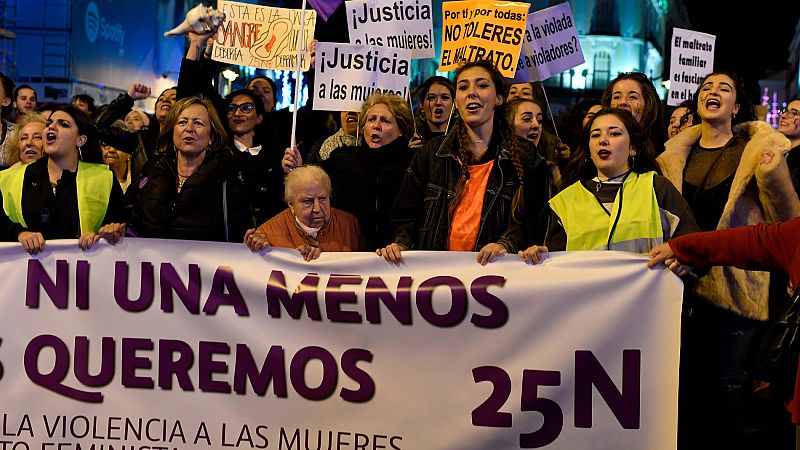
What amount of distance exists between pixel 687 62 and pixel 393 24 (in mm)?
2843

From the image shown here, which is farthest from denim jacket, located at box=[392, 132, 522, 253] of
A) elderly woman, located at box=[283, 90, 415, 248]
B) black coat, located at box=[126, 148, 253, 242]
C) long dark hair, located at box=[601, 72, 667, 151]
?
long dark hair, located at box=[601, 72, 667, 151]

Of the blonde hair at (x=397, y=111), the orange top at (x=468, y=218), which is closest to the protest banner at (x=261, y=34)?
the blonde hair at (x=397, y=111)

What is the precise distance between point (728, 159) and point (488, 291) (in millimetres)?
1738

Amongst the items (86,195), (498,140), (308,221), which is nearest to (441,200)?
(498,140)

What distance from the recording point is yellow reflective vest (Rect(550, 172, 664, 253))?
216 inches

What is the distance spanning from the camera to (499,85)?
6.11 meters

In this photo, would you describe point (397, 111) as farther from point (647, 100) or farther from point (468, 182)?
point (647, 100)

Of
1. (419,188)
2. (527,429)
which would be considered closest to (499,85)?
(419,188)

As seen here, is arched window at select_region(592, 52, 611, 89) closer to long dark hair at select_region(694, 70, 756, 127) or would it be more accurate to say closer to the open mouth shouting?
long dark hair at select_region(694, 70, 756, 127)

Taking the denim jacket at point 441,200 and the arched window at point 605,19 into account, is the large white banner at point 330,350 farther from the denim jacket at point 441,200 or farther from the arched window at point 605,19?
the arched window at point 605,19

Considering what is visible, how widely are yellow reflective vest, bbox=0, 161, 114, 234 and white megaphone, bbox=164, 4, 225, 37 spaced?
175cm

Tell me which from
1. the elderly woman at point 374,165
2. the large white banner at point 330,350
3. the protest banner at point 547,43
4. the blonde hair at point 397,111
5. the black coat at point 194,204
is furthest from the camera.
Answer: the protest banner at point 547,43

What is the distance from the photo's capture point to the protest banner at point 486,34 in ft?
26.8

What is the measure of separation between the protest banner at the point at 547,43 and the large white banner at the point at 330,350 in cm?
376
